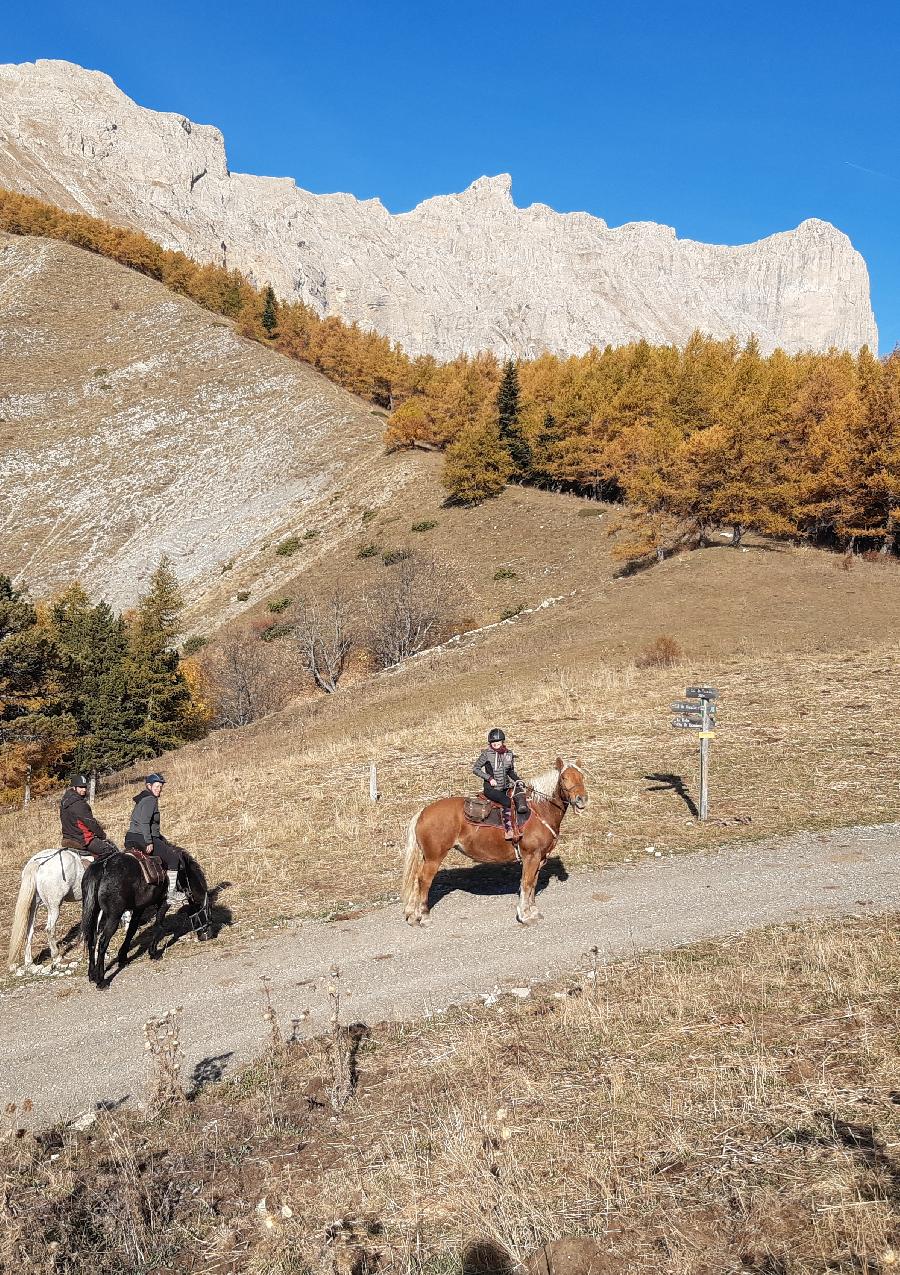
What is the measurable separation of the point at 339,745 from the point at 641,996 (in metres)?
21.1

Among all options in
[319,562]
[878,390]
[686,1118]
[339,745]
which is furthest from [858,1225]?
[319,562]

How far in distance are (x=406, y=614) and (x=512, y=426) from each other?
28.8 metres

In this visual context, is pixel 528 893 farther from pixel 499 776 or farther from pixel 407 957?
pixel 407 957

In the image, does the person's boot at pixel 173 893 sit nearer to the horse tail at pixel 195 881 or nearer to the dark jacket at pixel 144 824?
the horse tail at pixel 195 881

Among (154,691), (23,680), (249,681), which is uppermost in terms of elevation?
(23,680)

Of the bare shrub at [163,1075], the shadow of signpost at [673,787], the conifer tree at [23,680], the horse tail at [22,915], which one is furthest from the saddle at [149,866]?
the conifer tree at [23,680]

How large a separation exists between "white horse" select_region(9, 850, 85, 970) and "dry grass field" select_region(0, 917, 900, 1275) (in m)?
5.03

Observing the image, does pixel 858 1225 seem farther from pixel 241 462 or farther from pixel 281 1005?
pixel 241 462

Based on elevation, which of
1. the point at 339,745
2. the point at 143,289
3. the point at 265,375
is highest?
the point at 143,289

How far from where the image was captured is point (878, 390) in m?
49.8

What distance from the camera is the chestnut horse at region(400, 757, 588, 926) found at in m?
12.3

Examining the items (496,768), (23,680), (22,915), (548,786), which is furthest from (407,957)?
(23,680)

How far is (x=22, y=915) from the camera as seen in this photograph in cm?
1216

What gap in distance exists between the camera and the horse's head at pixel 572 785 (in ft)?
40.0
